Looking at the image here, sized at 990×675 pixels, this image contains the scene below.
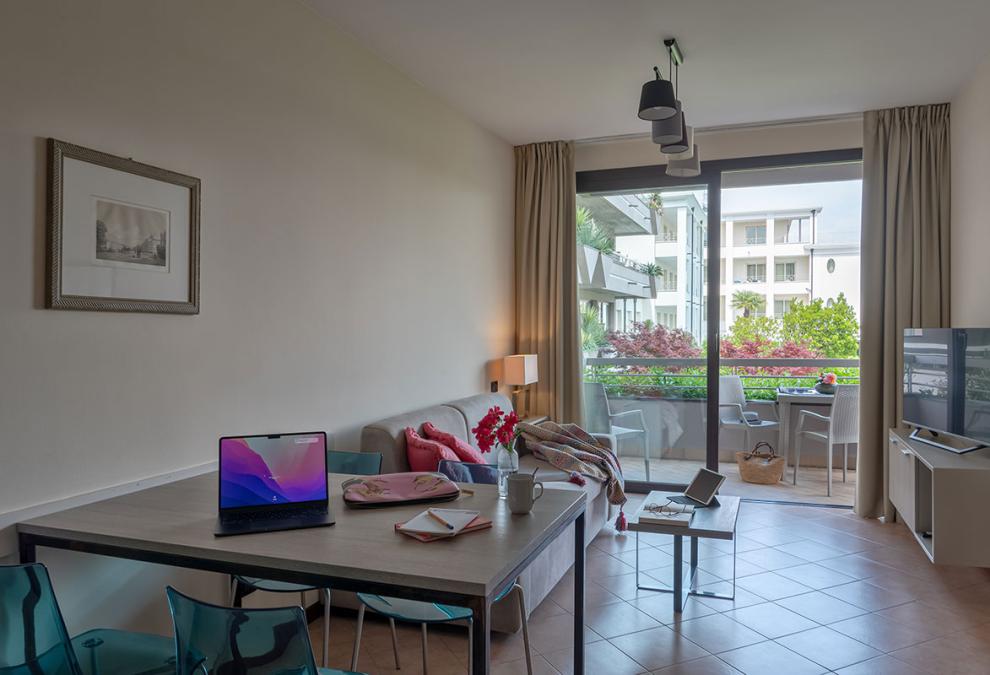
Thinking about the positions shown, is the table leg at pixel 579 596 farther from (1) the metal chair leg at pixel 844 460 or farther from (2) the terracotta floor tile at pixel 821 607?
(1) the metal chair leg at pixel 844 460

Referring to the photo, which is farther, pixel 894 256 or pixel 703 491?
pixel 894 256

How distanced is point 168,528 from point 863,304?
14.7ft

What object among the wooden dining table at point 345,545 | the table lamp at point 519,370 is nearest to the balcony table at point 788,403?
the table lamp at point 519,370

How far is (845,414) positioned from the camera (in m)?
5.39

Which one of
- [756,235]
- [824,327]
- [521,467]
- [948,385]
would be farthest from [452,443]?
[756,235]

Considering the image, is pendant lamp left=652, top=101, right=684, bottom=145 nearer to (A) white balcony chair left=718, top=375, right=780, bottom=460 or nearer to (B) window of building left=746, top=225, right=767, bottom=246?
A: (A) white balcony chair left=718, top=375, right=780, bottom=460

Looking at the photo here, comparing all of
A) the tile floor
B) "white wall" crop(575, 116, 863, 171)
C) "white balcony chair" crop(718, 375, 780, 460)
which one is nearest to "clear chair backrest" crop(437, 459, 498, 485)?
the tile floor

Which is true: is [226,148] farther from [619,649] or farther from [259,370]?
[619,649]

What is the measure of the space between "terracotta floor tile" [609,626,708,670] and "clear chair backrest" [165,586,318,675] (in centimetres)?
177

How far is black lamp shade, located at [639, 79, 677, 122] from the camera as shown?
307 centimetres

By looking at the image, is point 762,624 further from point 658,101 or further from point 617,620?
point 658,101

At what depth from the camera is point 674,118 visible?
339 centimetres

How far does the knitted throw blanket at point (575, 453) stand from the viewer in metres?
4.20

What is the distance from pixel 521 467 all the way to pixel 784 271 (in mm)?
4886
